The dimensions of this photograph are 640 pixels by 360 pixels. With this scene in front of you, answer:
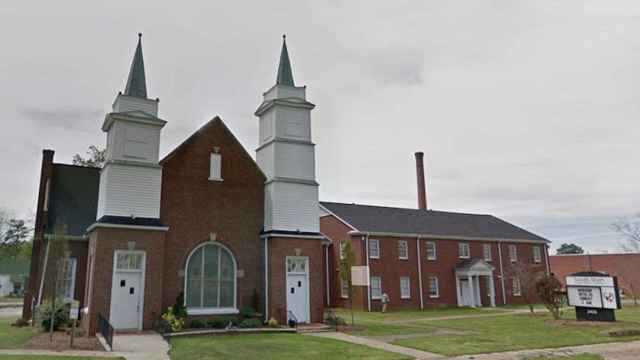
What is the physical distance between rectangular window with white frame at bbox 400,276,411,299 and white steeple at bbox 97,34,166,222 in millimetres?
20961

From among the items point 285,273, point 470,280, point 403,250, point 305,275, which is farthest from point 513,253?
point 285,273

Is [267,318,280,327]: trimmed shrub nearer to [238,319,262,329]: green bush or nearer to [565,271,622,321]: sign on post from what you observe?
[238,319,262,329]: green bush

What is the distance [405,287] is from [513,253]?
1229cm

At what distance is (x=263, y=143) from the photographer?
25094 millimetres

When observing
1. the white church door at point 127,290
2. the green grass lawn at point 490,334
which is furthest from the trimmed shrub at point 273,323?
the white church door at point 127,290

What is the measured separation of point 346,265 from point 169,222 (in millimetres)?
8978

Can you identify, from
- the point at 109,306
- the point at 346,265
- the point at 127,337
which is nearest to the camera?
the point at 127,337

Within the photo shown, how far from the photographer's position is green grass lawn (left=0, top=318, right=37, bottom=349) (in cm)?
1628

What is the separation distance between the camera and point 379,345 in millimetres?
16641

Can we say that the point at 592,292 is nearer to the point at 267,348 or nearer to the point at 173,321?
the point at 267,348

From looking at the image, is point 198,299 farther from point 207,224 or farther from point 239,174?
point 239,174

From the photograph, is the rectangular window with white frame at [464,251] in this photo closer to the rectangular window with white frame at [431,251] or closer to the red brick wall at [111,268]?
the rectangular window with white frame at [431,251]

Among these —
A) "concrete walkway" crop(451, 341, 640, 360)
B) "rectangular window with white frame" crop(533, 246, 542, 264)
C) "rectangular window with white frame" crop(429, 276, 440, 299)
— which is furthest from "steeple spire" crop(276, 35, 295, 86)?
"rectangular window with white frame" crop(533, 246, 542, 264)

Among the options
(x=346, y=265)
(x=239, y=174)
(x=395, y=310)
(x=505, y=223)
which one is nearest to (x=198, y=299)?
(x=239, y=174)
